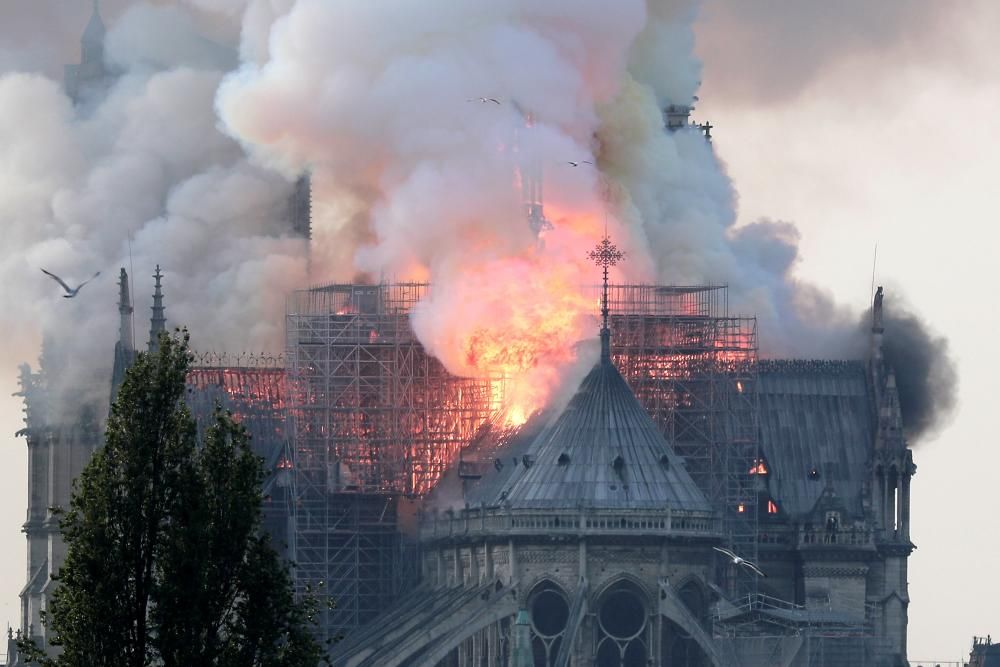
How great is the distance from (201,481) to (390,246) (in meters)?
91.4

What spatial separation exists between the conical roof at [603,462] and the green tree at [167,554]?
73905mm

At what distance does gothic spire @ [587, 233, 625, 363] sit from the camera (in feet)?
607

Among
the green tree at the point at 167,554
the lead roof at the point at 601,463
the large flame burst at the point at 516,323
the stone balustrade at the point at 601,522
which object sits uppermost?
the large flame burst at the point at 516,323

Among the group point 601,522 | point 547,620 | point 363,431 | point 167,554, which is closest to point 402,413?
point 363,431

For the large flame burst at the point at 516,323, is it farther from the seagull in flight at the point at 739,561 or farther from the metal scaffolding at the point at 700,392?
the seagull in flight at the point at 739,561

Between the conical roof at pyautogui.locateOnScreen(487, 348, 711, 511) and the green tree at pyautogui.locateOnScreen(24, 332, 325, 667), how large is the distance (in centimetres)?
7391

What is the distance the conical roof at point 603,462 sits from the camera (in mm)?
181625

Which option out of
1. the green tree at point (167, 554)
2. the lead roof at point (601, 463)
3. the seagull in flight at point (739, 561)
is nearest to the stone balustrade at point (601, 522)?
the lead roof at point (601, 463)

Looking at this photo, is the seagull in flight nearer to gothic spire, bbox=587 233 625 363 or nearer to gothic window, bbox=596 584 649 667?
gothic window, bbox=596 584 649 667

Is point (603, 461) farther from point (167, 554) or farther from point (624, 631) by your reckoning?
point (167, 554)

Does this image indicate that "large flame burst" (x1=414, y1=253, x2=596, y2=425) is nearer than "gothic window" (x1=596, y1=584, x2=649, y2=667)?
No

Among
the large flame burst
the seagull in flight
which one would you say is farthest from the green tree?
the large flame burst

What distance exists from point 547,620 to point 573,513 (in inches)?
187

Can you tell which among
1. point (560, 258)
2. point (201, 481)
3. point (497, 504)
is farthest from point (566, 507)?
point (201, 481)
